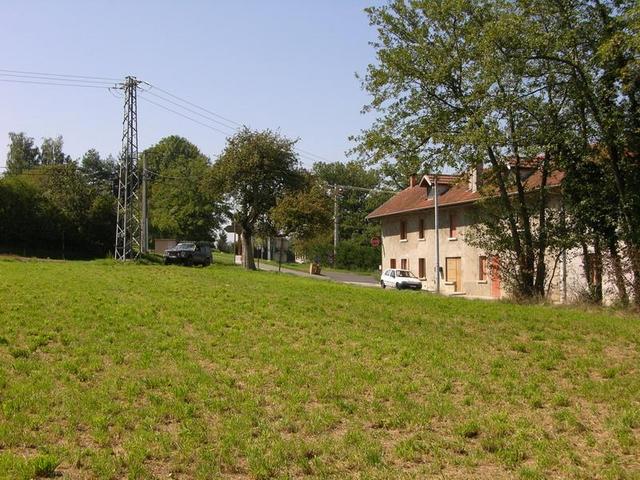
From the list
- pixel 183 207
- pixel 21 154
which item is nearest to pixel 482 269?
pixel 183 207

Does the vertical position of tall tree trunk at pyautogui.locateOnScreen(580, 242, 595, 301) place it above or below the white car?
above

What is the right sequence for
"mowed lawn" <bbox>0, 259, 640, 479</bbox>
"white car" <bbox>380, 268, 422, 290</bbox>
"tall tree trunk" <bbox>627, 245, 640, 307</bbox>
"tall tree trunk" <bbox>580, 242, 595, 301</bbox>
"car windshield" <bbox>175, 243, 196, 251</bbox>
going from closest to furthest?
"mowed lawn" <bbox>0, 259, 640, 479</bbox> < "tall tree trunk" <bbox>627, 245, 640, 307</bbox> < "tall tree trunk" <bbox>580, 242, 595, 301</bbox> < "white car" <bbox>380, 268, 422, 290</bbox> < "car windshield" <bbox>175, 243, 196, 251</bbox>

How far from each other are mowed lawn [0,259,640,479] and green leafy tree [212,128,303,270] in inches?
1370

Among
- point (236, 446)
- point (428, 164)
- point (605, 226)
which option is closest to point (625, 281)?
point (605, 226)

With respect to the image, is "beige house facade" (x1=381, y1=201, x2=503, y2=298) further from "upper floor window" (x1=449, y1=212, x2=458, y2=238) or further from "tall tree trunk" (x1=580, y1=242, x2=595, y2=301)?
"tall tree trunk" (x1=580, y1=242, x2=595, y2=301)

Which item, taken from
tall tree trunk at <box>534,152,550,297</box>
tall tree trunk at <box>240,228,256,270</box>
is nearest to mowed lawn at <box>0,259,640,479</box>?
tall tree trunk at <box>534,152,550,297</box>

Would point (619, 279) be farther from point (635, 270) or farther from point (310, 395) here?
point (310, 395)

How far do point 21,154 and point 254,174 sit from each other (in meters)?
65.9

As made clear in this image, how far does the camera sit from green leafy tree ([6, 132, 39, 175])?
98188 millimetres

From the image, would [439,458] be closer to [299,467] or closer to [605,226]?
[299,467]

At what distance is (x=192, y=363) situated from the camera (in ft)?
31.0

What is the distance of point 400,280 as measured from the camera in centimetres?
4109

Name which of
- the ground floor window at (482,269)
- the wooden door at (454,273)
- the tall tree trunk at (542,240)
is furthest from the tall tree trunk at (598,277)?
the wooden door at (454,273)

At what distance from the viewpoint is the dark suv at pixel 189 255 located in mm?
47719
